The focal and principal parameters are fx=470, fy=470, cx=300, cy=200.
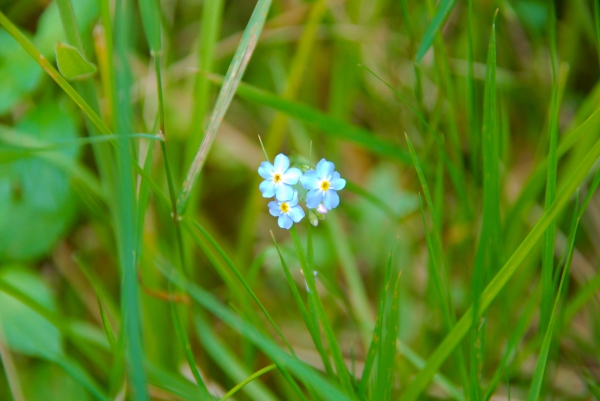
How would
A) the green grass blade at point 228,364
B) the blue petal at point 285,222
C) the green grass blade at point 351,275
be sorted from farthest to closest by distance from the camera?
the green grass blade at point 351,275 < the green grass blade at point 228,364 < the blue petal at point 285,222

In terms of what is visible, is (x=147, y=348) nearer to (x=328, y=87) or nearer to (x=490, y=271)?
(x=490, y=271)

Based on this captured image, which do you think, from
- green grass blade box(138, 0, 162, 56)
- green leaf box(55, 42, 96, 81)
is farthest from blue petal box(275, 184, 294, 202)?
green leaf box(55, 42, 96, 81)

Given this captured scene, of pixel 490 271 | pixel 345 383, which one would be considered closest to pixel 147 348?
pixel 345 383

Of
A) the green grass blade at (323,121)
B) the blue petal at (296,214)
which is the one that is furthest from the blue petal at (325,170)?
the green grass blade at (323,121)

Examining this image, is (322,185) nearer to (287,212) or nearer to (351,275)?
(287,212)

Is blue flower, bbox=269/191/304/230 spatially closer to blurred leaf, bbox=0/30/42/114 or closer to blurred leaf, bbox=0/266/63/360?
blurred leaf, bbox=0/266/63/360

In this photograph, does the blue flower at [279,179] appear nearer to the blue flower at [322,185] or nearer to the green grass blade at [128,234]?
the blue flower at [322,185]
